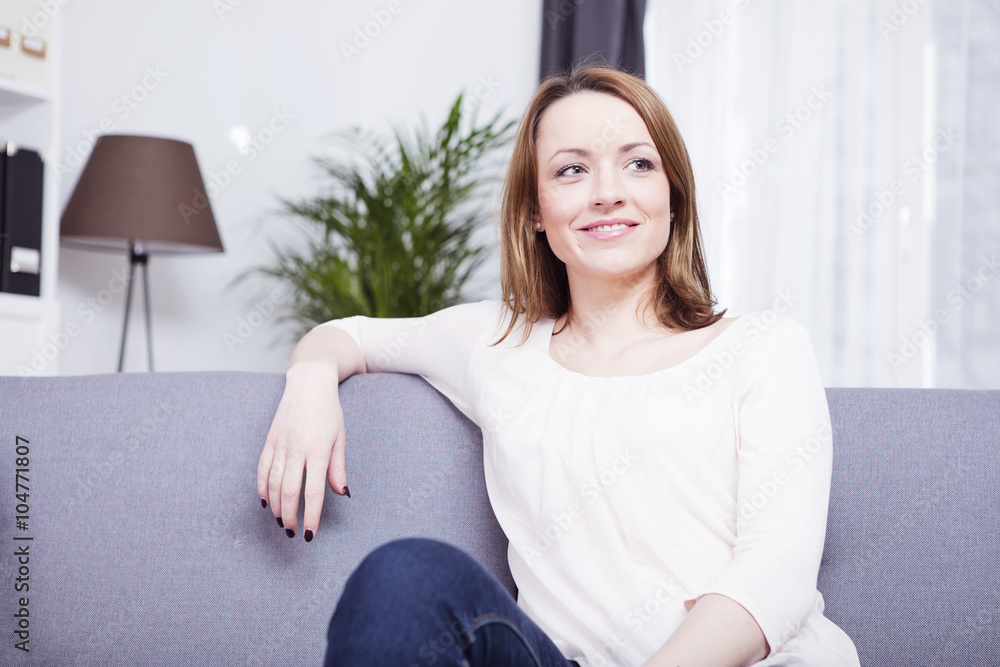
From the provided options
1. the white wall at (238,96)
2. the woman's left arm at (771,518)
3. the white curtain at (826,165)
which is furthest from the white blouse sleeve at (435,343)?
the white curtain at (826,165)

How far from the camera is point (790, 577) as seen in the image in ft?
3.00

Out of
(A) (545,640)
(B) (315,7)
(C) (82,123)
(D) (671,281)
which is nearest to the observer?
(A) (545,640)

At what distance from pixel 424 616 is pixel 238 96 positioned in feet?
8.71

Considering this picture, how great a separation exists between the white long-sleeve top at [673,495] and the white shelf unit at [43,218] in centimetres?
140

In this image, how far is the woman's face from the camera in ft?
3.93

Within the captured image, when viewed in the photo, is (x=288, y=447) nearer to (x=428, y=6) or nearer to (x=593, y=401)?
(x=593, y=401)

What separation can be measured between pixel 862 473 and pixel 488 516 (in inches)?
21.3

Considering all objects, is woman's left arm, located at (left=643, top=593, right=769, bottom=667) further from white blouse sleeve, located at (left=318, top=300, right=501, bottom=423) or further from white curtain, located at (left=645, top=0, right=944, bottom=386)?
white curtain, located at (left=645, top=0, right=944, bottom=386)

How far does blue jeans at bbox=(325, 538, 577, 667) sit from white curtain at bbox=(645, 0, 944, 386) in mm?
2204

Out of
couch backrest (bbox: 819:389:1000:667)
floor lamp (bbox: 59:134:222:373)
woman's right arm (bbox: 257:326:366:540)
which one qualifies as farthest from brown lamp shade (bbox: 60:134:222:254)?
couch backrest (bbox: 819:389:1000:667)

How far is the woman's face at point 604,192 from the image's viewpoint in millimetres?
1198

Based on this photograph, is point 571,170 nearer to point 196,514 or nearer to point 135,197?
point 196,514

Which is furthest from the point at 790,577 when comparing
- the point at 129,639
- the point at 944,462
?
the point at 129,639

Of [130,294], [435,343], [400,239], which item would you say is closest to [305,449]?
[435,343]
